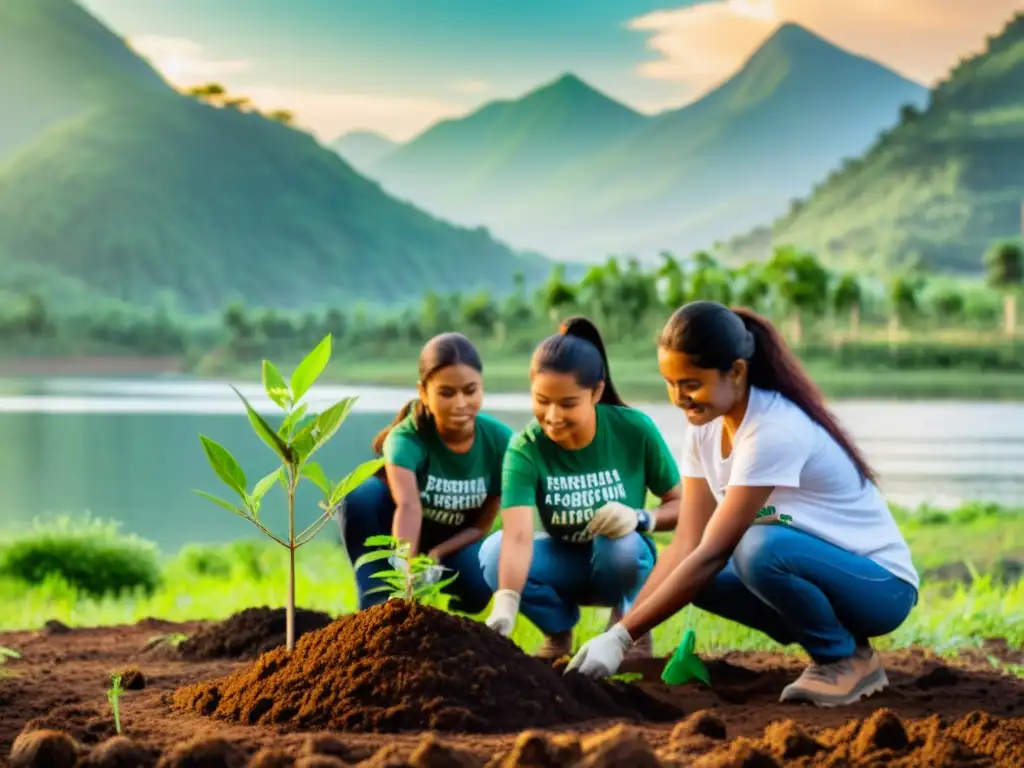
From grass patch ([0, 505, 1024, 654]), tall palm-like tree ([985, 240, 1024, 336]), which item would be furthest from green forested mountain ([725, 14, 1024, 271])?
grass patch ([0, 505, 1024, 654])

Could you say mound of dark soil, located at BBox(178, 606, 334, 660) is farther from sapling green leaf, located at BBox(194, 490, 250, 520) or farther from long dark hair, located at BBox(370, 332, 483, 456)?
sapling green leaf, located at BBox(194, 490, 250, 520)

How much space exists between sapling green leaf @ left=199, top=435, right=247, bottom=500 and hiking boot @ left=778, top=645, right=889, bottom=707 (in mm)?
1538

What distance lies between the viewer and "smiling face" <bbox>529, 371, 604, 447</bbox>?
10.6ft

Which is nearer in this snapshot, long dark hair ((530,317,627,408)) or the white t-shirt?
the white t-shirt

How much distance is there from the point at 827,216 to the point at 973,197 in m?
10.7

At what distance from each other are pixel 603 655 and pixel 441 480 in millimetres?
1030

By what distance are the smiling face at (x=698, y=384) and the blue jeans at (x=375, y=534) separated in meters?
1.21

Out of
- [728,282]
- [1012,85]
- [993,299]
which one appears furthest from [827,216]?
[728,282]

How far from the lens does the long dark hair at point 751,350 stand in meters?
2.81

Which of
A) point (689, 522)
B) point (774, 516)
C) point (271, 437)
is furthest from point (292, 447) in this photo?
point (774, 516)

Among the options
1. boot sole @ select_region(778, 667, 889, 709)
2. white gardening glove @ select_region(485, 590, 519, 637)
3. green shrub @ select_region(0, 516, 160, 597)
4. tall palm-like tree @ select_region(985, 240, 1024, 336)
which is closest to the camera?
boot sole @ select_region(778, 667, 889, 709)

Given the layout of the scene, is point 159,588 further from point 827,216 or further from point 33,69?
point 33,69

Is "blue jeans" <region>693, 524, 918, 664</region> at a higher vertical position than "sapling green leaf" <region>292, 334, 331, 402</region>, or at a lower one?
lower

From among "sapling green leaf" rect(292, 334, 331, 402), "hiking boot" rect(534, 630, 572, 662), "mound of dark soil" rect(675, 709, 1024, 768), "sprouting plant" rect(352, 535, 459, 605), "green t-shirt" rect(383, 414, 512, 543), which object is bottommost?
"hiking boot" rect(534, 630, 572, 662)
